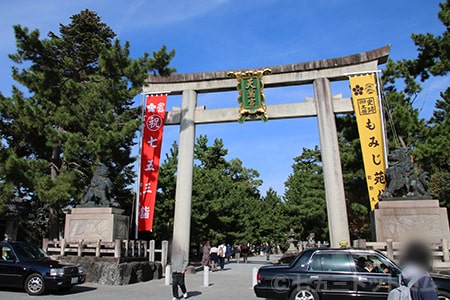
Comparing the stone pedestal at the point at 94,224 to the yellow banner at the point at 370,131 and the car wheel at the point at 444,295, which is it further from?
the car wheel at the point at 444,295

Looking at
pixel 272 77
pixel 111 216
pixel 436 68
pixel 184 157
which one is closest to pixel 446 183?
pixel 436 68

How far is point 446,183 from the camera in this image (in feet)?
60.0

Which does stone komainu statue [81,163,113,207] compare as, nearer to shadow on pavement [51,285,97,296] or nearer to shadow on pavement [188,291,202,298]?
shadow on pavement [51,285,97,296]

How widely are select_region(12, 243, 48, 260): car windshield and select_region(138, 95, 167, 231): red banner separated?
704cm

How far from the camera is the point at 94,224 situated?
47.7 ft

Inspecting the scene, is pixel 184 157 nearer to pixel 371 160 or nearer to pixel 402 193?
pixel 371 160

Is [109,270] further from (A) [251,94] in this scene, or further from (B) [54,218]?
(A) [251,94]

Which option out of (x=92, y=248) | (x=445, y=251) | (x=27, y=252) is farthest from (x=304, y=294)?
(x=92, y=248)

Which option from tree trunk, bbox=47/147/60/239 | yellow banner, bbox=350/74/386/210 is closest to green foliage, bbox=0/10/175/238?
tree trunk, bbox=47/147/60/239

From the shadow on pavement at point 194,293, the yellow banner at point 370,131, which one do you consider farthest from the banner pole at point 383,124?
the shadow on pavement at point 194,293

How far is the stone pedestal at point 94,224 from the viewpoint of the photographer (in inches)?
565

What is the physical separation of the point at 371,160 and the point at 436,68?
448 centimetres

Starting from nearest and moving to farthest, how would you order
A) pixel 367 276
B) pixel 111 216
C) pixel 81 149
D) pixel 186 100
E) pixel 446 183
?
1. pixel 367 276
2. pixel 111 216
3. pixel 81 149
4. pixel 446 183
5. pixel 186 100

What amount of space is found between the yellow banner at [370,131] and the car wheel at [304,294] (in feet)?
30.5
